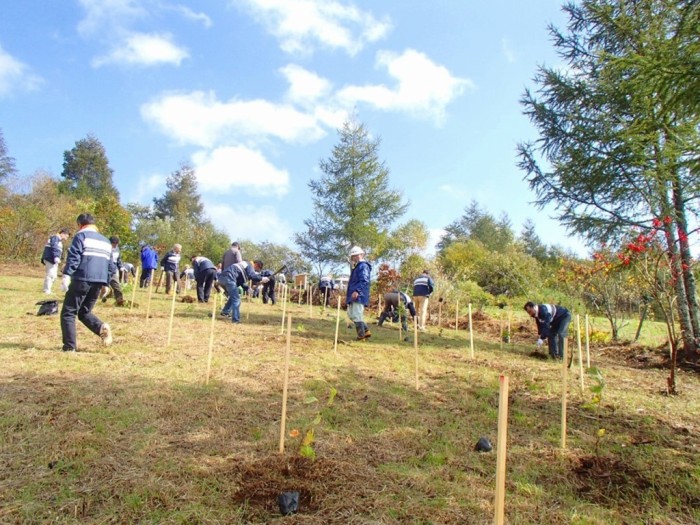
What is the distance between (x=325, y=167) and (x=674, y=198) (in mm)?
19061

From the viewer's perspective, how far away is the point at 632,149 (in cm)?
755

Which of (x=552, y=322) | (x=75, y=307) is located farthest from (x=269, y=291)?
(x=75, y=307)

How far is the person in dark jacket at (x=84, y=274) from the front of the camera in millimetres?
5031

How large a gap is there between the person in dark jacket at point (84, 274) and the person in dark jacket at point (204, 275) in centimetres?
590

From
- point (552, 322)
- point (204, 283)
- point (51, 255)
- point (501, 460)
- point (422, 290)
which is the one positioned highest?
point (51, 255)

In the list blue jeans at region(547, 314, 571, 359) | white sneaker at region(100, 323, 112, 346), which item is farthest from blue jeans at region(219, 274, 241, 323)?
blue jeans at region(547, 314, 571, 359)

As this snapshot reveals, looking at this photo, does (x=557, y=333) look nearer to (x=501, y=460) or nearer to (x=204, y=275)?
(x=501, y=460)

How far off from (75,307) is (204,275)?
A: 6358 millimetres

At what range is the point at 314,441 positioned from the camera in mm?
3291

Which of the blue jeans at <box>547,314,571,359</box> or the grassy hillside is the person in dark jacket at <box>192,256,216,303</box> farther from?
the blue jeans at <box>547,314,571,359</box>

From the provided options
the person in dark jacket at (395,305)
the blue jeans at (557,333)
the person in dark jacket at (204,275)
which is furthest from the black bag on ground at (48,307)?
the blue jeans at (557,333)

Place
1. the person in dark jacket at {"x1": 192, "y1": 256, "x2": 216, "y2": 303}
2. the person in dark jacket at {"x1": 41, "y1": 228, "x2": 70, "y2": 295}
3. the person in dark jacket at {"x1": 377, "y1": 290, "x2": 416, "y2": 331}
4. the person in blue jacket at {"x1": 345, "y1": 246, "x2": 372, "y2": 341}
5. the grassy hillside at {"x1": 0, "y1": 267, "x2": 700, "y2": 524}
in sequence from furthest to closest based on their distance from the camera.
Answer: the person in dark jacket at {"x1": 192, "y1": 256, "x2": 216, "y2": 303} < the person in dark jacket at {"x1": 41, "y1": 228, "x2": 70, "y2": 295} < the person in dark jacket at {"x1": 377, "y1": 290, "x2": 416, "y2": 331} < the person in blue jacket at {"x1": 345, "y1": 246, "x2": 372, "y2": 341} < the grassy hillside at {"x1": 0, "y1": 267, "x2": 700, "y2": 524}

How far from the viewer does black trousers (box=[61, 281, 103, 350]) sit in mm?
5035

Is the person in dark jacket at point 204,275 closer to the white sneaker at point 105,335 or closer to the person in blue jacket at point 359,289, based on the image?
the person in blue jacket at point 359,289
